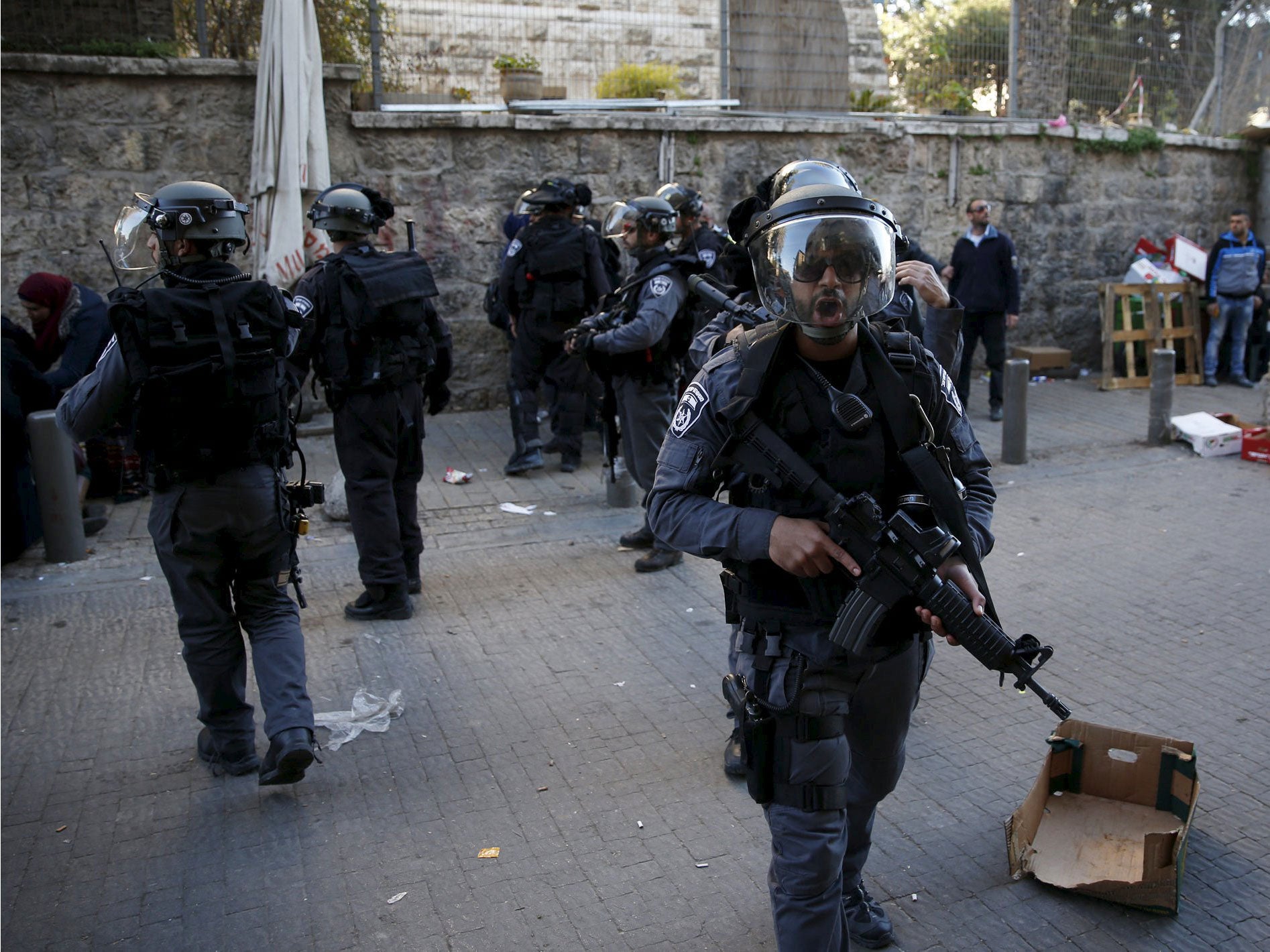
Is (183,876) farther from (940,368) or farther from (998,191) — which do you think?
(998,191)

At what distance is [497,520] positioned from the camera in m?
7.38

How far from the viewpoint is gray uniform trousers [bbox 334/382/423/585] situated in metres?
5.48

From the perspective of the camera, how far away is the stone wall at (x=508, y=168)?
8688 millimetres

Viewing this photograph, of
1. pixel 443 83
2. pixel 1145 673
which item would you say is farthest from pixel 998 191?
pixel 1145 673

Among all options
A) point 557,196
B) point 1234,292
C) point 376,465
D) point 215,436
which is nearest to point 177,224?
point 215,436

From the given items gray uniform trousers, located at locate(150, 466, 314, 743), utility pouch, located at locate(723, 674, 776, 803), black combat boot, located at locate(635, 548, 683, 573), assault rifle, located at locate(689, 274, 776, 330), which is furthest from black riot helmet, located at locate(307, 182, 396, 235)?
utility pouch, located at locate(723, 674, 776, 803)

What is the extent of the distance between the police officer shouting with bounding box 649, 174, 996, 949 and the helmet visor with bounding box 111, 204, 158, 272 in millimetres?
2269

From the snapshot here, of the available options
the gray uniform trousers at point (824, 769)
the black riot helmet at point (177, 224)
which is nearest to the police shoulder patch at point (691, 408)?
the gray uniform trousers at point (824, 769)

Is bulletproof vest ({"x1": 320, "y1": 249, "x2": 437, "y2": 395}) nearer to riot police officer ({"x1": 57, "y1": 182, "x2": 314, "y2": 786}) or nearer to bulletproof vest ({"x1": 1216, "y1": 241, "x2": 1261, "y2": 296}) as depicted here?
riot police officer ({"x1": 57, "y1": 182, "x2": 314, "y2": 786})

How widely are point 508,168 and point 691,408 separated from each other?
7.73 m

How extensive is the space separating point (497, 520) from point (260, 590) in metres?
3.27

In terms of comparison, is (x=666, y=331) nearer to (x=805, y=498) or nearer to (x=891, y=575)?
(x=805, y=498)

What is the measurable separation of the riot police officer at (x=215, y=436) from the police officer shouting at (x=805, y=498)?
6.16 ft

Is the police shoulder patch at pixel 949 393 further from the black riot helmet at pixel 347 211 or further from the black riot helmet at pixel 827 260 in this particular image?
the black riot helmet at pixel 347 211
